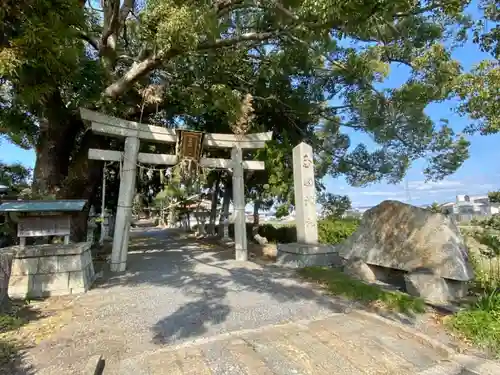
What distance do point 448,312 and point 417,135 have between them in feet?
20.1

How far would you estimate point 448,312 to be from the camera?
429 centimetres

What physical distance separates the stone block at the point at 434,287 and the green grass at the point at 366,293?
374mm

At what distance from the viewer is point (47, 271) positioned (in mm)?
4910

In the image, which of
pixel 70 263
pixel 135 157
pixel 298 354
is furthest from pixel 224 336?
pixel 135 157

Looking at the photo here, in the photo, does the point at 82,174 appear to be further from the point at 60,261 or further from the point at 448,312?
the point at 448,312

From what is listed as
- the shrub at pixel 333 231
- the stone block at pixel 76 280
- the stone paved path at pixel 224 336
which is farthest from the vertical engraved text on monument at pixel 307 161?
the stone block at pixel 76 280

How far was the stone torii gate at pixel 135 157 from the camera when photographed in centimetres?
662

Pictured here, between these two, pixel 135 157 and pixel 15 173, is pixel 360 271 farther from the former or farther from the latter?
pixel 15 173

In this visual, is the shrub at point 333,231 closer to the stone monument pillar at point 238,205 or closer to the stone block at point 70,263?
the stone monument pillar at point 238,205

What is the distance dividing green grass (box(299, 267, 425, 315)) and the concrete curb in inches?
18.4

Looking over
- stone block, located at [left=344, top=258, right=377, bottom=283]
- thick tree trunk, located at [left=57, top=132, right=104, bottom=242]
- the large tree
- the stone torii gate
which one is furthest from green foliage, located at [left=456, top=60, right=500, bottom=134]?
thick tree trunk, located at [left=57, top=132, right=104, bottom=242]

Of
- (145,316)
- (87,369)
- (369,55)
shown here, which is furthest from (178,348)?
(369,55)

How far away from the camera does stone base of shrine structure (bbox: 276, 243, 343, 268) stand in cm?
682

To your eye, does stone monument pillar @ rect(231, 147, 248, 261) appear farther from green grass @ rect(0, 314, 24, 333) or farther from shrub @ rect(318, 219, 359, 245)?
green grass @ rect(0, 314, 24, 333)
